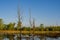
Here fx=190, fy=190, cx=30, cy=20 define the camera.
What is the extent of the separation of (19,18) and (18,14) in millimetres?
431

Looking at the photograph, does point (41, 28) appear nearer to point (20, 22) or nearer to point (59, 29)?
point (59, 29)

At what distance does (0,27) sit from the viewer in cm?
5969

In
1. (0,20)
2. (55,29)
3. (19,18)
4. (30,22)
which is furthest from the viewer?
(55,29)

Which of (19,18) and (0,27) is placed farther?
(0,27)

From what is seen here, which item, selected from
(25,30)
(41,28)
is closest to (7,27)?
(25,30)

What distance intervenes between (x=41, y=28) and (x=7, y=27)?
466 inches

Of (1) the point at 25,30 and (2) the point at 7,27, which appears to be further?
(2) the point at 7,27

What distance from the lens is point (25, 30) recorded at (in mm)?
61688

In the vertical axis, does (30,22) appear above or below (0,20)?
below

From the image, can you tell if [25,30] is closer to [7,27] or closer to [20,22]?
[7,27]

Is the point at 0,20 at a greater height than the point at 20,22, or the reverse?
the point at 0,20

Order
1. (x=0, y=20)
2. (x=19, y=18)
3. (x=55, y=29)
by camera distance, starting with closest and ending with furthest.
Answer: (x=19, y=18), (x=0, y=20), (x=55, y=29)

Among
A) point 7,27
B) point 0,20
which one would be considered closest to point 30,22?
point 0,20

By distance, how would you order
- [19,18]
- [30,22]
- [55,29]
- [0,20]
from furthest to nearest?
[55,29] < [0,20] < [30,22] < [19,18]
